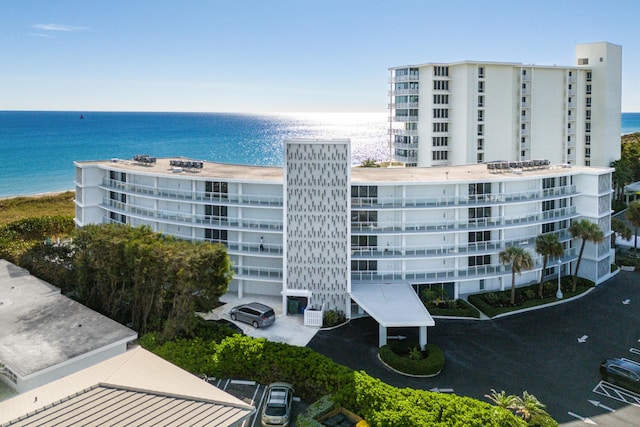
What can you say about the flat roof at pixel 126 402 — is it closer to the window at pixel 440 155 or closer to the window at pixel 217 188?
the window at pixel 217 188

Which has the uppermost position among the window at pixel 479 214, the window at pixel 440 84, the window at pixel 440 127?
the window at pixel 440 84

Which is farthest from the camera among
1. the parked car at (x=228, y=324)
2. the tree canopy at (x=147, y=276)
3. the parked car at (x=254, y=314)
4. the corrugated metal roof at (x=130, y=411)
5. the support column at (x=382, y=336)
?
the parked car at (x=254, y=314)

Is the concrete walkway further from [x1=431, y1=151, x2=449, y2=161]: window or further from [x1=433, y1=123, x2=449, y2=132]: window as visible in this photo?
[x1=433, y1=123, x2=449, y2=132]: window

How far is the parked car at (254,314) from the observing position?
1414 inches

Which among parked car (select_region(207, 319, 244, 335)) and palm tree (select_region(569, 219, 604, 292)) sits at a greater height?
palm tree (select_region(569, 219, 604, 292))

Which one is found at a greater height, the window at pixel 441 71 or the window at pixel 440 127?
the window at pixel 441 71

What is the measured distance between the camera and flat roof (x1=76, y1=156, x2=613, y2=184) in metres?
41.6

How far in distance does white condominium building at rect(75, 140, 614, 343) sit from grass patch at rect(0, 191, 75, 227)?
40.3 metres

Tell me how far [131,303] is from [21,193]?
96.8 metres

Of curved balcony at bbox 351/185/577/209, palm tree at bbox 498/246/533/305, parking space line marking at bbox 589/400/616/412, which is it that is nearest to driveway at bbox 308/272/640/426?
parking space line marking at bbox 589/400/616/412

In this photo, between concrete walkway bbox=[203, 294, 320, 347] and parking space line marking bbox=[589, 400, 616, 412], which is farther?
concrete walkway bbox=[203, 294, 320, 347]

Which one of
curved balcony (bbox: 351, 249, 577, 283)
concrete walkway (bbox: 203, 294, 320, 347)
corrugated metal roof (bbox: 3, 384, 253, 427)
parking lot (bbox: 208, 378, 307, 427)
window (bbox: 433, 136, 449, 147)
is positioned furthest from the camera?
window (bbox: 433, 136, 449, 147)

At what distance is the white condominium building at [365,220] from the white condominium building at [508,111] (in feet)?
80.7

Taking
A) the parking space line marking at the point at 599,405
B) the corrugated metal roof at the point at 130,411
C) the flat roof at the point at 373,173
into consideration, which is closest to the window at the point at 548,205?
the flat roof at the point at 373,173
